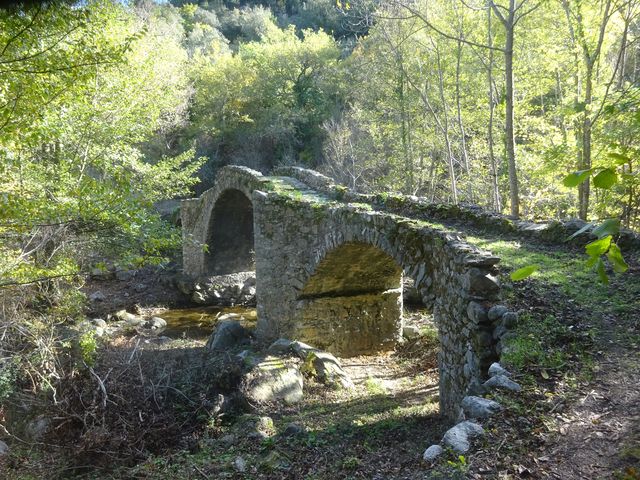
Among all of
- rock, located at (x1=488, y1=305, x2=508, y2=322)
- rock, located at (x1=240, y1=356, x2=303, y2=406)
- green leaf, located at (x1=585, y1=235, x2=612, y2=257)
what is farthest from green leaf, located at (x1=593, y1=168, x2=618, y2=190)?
rock, located at (x1=240, y1=356, x2=303, y2=406)

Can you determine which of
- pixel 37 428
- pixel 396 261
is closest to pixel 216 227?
pixel 37 428

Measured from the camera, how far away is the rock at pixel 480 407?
3568mm

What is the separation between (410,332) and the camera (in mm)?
11781

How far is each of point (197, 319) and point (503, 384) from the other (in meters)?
14.3

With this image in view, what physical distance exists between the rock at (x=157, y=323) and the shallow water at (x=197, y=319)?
0.18 meters

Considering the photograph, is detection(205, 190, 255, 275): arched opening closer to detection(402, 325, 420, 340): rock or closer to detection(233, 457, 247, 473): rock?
detection(402, 325, 420, 340): rock

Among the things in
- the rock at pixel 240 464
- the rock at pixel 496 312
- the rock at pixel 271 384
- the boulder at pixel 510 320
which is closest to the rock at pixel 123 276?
the rock at pixel 271 384

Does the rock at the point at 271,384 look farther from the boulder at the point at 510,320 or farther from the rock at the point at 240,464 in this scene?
the boulder at the point at 510,320

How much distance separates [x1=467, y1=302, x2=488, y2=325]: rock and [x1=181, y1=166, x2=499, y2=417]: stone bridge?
6.6 inches


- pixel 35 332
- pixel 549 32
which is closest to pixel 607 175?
pixel 35 332

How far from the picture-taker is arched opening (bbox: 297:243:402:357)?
1097 cm

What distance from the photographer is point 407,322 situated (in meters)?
12.9

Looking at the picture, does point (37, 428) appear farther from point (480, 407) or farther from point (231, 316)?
point (231, 316)

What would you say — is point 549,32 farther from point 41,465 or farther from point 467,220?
point 41,465
